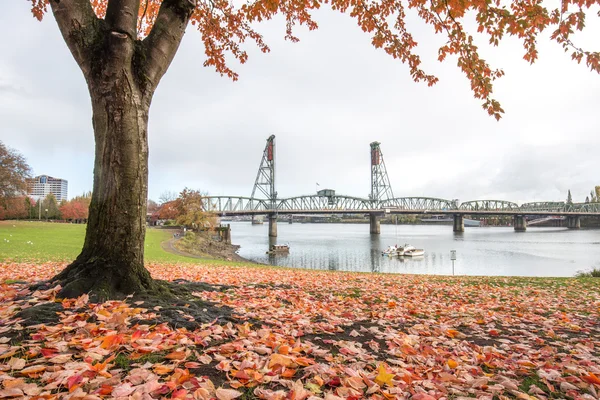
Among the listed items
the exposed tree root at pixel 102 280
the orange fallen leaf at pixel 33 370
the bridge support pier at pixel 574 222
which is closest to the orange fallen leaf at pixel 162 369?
the orange fallen leaf at pixel 33 370

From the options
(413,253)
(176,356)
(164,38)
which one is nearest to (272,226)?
(413,253)

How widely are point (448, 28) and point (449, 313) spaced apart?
4811 mm

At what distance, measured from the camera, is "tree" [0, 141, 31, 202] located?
40.8 meters

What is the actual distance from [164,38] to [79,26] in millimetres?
952

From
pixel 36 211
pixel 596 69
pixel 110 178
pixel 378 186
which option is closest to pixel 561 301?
pixel 596 69

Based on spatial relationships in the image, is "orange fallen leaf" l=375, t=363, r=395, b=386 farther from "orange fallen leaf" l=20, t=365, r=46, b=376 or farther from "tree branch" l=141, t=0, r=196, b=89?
"tree branch" l=141, t=0, r=196, b=89

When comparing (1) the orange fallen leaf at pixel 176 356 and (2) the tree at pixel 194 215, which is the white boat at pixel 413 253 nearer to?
(2) the tree at pixel 194 215

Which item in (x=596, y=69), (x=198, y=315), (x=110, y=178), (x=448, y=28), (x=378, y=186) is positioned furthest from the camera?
(x=378, y=186)

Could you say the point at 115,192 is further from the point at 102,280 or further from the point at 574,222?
the point at 574,222

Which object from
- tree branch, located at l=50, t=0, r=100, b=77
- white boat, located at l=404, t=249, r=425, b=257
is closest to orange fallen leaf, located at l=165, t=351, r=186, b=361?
tree branch, located at l=50, t=0, r=100, b=77

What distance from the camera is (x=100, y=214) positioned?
12.8 feet

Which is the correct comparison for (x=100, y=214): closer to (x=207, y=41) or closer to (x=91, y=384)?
(x=91, y=384)

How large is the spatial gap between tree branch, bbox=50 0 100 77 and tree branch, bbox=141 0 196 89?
59 cm

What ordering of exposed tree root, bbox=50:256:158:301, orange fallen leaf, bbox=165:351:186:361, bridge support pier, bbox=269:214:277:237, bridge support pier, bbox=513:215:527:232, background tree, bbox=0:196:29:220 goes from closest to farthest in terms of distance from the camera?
orange fallen leaf, bbox=165:351:186:361, exposed tree root, bbox=50:256:158:301, background tree, bbox=0:196:29:220, bridge support pier, bbox=269:214:277:237, bridge support pier, bbox=513:215:527:232
